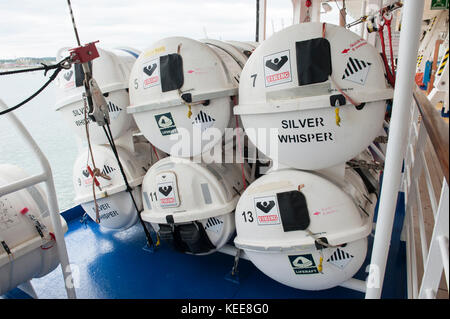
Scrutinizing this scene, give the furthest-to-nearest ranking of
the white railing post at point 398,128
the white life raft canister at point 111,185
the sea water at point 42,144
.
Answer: the sea water at point 42,144
the white life raft canister at point 111,185
the white railing post at point 398,128

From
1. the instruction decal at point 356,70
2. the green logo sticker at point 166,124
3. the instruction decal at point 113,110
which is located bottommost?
the green logo sticker at point 166,124

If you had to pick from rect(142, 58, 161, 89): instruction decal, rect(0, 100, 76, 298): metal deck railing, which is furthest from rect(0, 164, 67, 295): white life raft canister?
rect(142, 58, 161, 89): instruction decal

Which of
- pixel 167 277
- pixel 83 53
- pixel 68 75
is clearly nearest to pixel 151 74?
pixel 83 53

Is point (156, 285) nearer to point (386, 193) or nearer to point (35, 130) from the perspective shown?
point (386, 193)

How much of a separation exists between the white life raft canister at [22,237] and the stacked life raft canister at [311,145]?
114cm

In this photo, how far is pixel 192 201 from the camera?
207cm

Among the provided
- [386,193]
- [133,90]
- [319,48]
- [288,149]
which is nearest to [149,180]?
[133,90]

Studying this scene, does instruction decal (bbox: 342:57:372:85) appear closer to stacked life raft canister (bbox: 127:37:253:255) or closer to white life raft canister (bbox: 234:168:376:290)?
white life raft canister (bbox: 234:168:376:290)

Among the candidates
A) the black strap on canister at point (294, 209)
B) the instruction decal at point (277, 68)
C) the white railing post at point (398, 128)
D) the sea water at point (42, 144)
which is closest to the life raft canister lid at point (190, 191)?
the black strap on canister at point (294, 209)

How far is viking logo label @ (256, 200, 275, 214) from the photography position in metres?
1.68

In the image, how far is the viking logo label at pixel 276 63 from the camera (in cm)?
144

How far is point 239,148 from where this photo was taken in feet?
7.47

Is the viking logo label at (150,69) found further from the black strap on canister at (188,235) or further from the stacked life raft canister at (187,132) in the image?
the black strap on canister at (188,235)

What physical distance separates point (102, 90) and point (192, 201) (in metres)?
1.03
